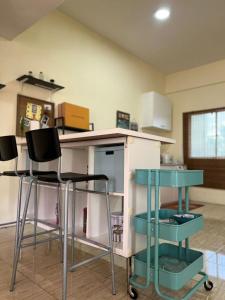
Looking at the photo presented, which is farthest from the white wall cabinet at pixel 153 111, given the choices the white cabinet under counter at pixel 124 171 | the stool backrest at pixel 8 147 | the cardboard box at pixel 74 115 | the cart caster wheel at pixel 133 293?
the cart caster wheel at pixel 133 293

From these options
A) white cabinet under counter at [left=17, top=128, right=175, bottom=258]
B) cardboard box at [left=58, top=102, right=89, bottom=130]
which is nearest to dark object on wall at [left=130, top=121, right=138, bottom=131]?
cardboard box at [left=58, top=102, right=89, bottom=130]

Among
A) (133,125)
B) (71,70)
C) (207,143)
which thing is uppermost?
(71,70)

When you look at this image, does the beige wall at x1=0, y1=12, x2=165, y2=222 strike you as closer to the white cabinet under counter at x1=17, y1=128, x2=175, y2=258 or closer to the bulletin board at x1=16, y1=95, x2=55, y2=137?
the bulletin board at x1=16, y1=95, x2=55, y2=137

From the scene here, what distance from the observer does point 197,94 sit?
17.5 ft

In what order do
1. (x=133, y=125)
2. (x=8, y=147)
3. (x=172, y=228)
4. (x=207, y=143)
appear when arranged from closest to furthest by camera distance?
(x=172, y=228)
(x=8, y=147)
(x=133, y=125)
(x=207, y=143)

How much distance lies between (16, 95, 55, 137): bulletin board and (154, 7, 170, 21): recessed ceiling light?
213cm

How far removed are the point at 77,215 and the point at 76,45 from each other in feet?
9.19

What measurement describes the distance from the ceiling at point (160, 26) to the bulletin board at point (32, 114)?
154 centimetres

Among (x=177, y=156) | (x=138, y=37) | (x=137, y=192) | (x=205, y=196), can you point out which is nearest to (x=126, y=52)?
(x=138, y=37)

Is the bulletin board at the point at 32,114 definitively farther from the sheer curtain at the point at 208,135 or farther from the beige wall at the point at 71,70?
the sheer curtain at the point at 208,135

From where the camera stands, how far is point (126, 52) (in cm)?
467

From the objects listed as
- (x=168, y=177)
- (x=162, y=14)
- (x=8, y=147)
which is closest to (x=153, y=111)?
(x=162, y=14)

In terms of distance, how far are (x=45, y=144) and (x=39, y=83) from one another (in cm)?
202

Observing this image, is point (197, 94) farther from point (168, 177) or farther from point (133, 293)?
point (133, 293)
